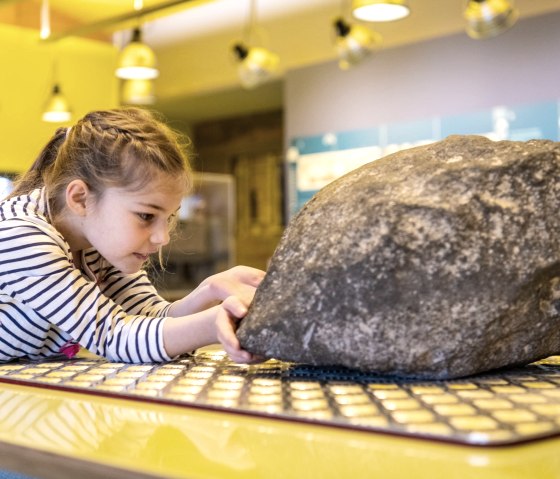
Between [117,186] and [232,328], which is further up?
[117,186]

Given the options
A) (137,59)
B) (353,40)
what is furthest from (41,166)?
(353,40)

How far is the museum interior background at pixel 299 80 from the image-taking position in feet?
16.0

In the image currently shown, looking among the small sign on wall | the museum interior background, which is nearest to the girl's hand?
the small sign on wall

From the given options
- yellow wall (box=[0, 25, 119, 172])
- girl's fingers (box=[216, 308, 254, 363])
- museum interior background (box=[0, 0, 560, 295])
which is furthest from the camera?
yellow wall (box=[0, 25, 119, 172])

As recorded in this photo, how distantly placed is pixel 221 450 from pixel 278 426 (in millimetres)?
82

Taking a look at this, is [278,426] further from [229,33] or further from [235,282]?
[229,33]

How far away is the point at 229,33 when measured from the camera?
6402 mm

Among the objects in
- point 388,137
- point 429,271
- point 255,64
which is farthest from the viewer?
point 388,137

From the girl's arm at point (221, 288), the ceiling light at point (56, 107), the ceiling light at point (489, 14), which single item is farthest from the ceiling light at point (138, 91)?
the girl's arm at point (221, 288)

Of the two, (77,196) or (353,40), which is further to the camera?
(353,40)

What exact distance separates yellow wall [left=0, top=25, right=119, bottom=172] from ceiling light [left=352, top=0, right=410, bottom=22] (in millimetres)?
2658

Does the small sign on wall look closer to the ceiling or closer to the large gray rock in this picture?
the ceiling

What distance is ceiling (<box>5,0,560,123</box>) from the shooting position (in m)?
5.33

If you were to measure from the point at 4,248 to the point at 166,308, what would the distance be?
38 cm
